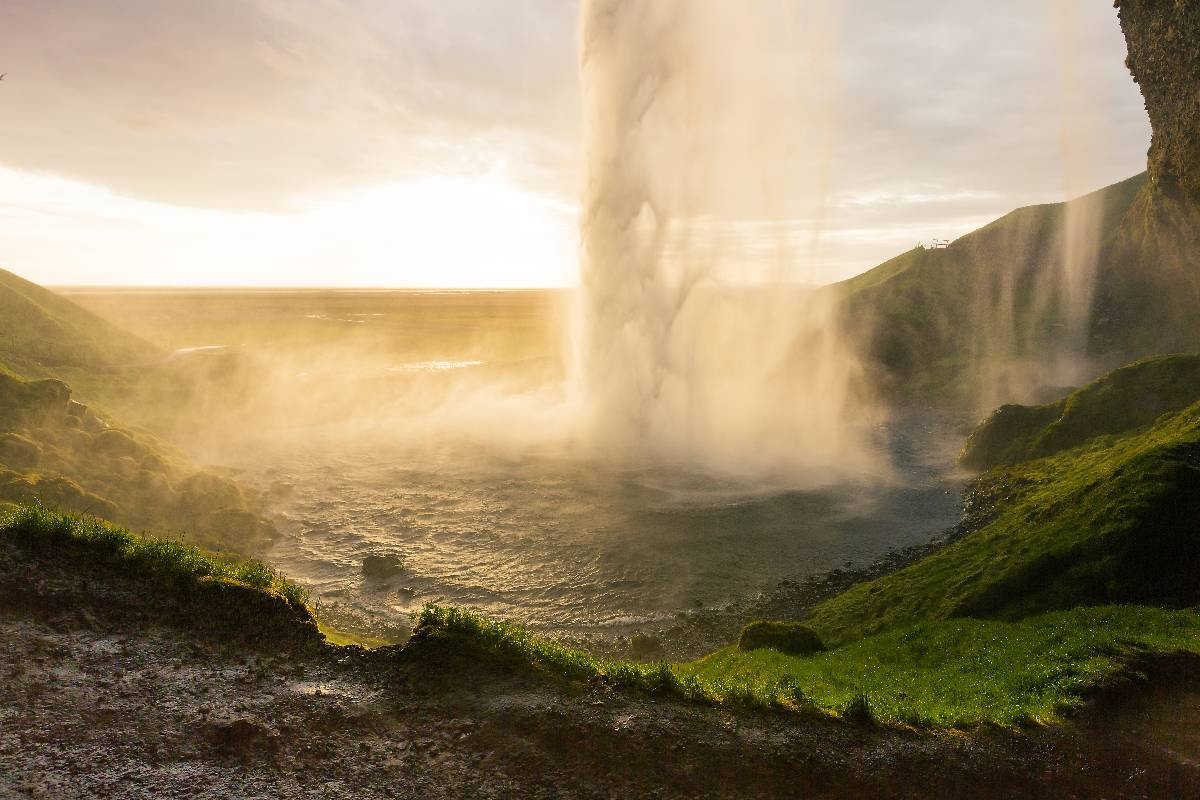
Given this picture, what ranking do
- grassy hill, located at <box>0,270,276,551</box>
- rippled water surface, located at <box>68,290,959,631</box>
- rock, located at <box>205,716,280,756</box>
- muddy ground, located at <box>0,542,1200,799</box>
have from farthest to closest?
rippled water surface, located at <box>68,290,959,631</box> → grassy hill, located at <box>0,270,276,551</box> → rock, located at <box>205,716,280,756</box> → muddy ground, located at <box>0,542,1200,799</box>

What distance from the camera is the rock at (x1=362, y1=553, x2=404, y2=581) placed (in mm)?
30297

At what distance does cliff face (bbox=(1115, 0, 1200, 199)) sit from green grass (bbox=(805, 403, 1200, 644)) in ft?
75.4

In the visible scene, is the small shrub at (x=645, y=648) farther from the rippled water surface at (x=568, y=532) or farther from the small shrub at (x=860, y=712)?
the small shrub at (x=860, y=712)

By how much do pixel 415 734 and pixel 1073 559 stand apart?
22.8 meters

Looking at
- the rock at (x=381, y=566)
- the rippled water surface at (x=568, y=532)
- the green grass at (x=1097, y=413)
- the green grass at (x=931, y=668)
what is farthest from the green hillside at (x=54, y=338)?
the green grass at (x=1097, y=413)

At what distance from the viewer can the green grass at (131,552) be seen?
1611 centimetres

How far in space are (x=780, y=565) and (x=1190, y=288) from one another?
223ft

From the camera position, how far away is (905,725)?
13844mm

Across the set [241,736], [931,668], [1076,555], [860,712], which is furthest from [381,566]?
[1076,555]

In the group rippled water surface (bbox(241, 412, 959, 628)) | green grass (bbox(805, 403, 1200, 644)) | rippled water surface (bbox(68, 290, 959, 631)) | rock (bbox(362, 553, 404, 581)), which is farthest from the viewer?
rock (bbox(362, 553, 404, 581))

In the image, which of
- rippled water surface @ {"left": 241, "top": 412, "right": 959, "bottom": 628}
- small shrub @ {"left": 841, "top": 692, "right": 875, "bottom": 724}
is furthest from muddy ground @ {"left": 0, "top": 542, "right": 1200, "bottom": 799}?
rippled water surface @ {"left": 241, "top": 412, "right": 959, "bottom": 628}

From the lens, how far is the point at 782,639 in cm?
2175

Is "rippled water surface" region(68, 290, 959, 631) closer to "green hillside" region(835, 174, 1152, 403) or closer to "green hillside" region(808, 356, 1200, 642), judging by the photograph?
"green hillside" region(808, 356, 1200, 642)

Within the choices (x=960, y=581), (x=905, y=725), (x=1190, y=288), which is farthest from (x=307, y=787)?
(x=1190, y=288)
